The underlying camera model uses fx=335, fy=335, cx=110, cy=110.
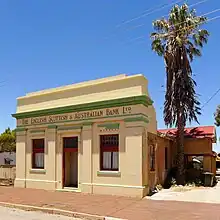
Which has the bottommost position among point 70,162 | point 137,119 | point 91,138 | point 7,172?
point 7,172

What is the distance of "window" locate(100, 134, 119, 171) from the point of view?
54.0 feet

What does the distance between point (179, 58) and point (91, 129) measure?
24.8ft

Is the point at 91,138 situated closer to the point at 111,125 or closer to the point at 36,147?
the point at 111,125

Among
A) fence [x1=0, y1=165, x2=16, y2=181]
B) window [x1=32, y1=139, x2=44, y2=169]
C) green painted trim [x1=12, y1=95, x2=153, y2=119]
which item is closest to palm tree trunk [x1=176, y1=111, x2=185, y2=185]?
green painted trim [x1=12, y1=95, x2=153, y2=119]

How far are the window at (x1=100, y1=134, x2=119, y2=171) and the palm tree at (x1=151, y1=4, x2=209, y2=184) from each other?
5403 mm

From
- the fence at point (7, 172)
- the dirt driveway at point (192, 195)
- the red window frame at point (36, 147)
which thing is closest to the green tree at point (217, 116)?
the dirt driveway at point (192, 195)

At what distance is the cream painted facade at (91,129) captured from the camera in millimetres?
15664

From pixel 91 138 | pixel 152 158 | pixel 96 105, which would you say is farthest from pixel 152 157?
pixel 96 105

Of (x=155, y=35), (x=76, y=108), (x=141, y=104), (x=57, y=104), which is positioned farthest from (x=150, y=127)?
(x=155, y=35)

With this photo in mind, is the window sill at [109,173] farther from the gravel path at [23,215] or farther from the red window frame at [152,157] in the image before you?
the gravel path at [23,215]

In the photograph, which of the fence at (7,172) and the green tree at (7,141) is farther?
the green tree at (7,141)

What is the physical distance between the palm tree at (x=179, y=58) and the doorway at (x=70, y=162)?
20.4 feet

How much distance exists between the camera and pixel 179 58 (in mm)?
20719

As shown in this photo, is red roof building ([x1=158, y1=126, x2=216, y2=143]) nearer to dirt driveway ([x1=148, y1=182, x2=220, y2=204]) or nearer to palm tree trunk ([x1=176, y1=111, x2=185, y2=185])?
palm tree trunk ([x1=176, y1=111, x2=185, y2=185])
